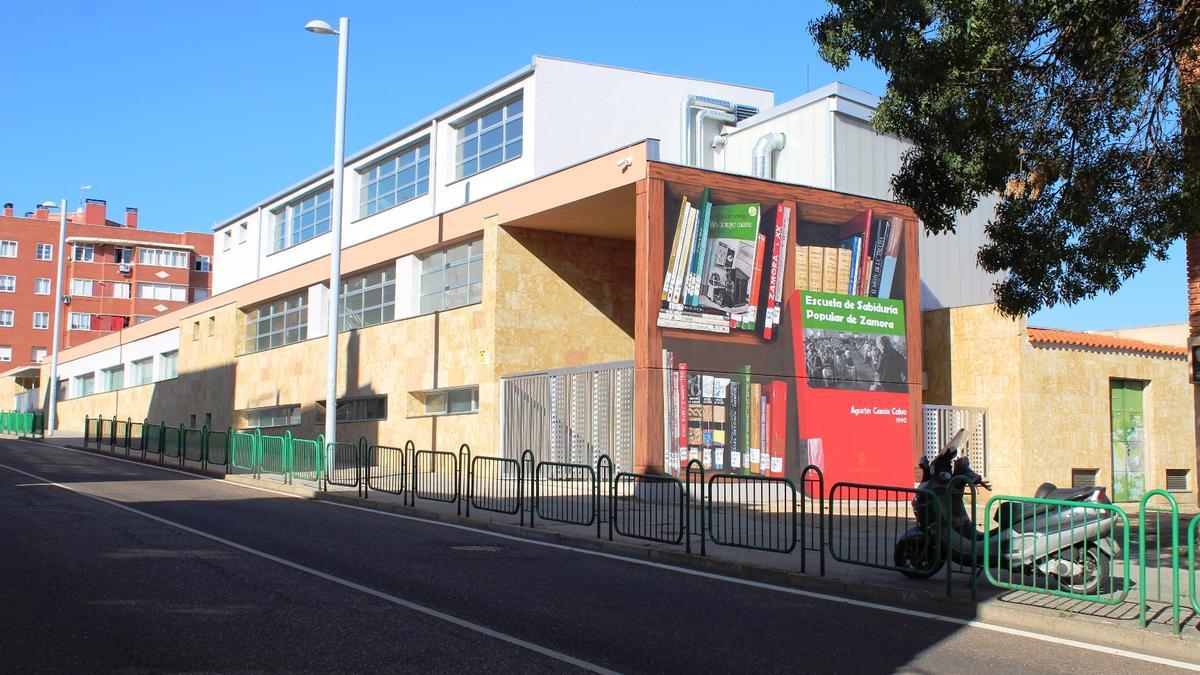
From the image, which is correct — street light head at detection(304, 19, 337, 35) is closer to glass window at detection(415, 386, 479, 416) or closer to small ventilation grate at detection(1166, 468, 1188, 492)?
glass window at detection(415, 386, 479, 416)

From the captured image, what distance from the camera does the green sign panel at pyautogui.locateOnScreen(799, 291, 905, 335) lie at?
86.0 ft

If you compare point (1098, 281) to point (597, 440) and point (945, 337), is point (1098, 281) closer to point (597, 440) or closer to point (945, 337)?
point (597, 440)

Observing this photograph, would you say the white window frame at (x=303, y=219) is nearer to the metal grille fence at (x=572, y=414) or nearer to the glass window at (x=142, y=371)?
the metal grille fence at (x=572, y=414)

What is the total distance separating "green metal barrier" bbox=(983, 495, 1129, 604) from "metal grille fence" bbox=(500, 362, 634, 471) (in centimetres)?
1347

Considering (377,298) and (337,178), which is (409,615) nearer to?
(337,178)

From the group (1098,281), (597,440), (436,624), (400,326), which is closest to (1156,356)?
(597,440)

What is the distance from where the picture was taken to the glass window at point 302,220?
40375mm

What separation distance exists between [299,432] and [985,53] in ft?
101

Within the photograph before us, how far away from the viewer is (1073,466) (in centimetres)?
2827

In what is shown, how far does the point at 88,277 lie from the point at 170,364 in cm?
4909

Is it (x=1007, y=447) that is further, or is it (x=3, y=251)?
(x=3, y=251)

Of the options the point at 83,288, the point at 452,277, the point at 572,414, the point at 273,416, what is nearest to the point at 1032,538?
the point at 572,414

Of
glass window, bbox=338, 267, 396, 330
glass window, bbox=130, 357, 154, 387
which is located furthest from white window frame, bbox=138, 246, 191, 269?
glass window, bbox=338, 267, 396, 330

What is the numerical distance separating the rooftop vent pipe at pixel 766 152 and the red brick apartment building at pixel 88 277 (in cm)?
7811
